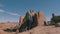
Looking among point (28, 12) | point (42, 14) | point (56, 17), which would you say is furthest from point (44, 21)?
point (28, 12)

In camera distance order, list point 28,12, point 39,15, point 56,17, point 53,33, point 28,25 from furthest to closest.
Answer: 1. point 28,12
2. point 28,25
3. point 39,15
4. point 56,17
5. point 53,33

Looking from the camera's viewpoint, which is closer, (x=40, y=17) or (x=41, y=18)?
(x=40, y=17)

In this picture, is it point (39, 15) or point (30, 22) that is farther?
point (30, 22)

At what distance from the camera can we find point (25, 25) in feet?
220

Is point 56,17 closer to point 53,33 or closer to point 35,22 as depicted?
point 35,22

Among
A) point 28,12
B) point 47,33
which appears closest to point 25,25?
point 28,12

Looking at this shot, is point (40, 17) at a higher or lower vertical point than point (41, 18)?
higher

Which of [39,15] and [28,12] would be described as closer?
[39,15]

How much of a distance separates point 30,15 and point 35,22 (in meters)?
8.64

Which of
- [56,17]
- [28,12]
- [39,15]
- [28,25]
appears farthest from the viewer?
[28,12]

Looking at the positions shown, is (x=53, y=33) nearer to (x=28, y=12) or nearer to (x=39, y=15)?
(x=39, y=15)

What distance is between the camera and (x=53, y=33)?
26484 mm

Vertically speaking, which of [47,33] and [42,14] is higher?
[42,14]

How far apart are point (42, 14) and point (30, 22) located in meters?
8.76
